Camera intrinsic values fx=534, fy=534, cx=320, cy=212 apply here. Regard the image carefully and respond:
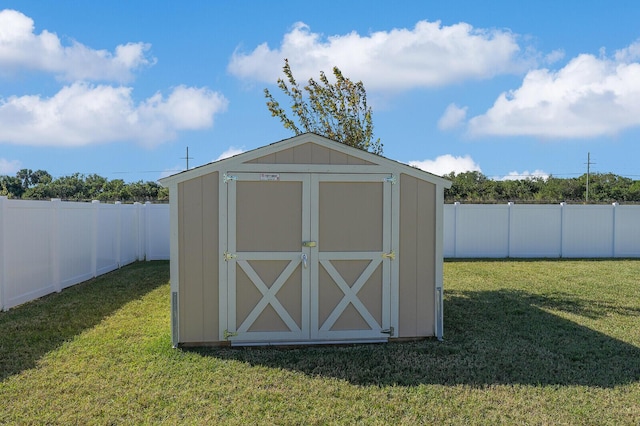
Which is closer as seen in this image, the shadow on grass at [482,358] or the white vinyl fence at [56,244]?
the shadow on grass at [482,358]

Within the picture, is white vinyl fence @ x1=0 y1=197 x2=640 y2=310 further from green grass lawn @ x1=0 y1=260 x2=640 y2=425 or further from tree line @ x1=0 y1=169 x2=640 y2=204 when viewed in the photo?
tree line @ x1=0 y1=169 x2=640 y2=204

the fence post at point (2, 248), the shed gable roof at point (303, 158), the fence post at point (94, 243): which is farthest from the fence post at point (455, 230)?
the fence post at point (2, 248)

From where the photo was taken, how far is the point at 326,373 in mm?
5035

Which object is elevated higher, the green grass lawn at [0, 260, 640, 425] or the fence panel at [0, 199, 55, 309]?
the fence panel at [0, 199, 55, 309]

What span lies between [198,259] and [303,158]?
1.62 meters

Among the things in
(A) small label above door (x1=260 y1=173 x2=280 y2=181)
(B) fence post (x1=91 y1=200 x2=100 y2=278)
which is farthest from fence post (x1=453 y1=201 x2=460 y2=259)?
(A) small label above door (x1=260 y1=173 x2=280 y2=181)

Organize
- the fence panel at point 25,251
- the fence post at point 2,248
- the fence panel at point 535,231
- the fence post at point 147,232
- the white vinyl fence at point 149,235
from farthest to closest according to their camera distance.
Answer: the fence panel at point 535,231 → the fence post at point 147,232 → the white vinyl fence at point 149,235 → the fence panel at point 25,251 → the fence post at point 2,248

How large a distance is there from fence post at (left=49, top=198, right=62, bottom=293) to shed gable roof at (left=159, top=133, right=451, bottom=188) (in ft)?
14.6

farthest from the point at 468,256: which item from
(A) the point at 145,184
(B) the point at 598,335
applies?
(A) the point at 145,184

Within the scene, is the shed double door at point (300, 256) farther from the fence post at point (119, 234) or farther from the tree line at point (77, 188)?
the tree line at point (77, 188)

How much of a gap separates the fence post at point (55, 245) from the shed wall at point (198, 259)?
14.9 ft

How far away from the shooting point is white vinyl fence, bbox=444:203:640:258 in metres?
16.0

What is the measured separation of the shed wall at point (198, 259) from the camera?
19.3 feet

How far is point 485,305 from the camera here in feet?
27.9
